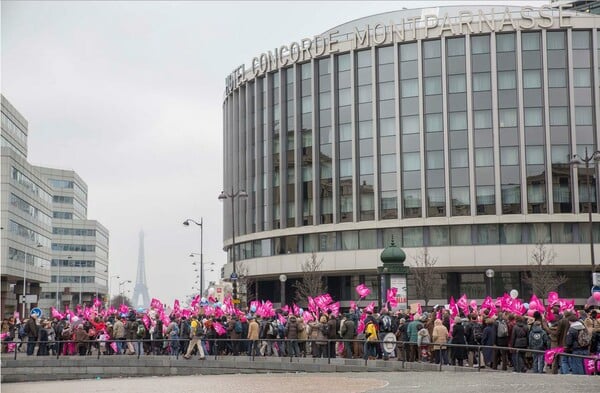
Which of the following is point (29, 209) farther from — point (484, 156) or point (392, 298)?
point (392, 298)

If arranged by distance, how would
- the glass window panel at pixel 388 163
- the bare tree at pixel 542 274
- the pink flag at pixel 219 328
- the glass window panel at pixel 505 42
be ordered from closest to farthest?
the pink flag at pixel 219 328, the bare tree at pixel 542 274, the glass window panel at pixel 505 42, the glass window panel at pixel 388 163

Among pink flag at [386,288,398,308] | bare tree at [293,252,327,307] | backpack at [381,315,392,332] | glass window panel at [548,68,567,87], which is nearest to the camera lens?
backpack at [381,315,392,332]

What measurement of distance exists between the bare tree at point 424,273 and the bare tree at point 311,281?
729 centimetres

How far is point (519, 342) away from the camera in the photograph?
2267 cm

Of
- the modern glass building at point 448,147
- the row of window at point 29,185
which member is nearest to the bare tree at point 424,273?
the modern glass building at point 448,147

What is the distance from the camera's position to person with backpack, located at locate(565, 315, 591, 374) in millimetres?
20062

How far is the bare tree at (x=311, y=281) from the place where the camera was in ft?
229

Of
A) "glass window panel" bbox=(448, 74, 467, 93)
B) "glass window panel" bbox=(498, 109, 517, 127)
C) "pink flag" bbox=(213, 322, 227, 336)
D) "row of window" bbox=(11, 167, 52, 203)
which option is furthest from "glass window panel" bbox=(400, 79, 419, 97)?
"pink flag" bbox=(213, 322, 227, 336)

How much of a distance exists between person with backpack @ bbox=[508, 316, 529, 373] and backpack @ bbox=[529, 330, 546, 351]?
51 cm

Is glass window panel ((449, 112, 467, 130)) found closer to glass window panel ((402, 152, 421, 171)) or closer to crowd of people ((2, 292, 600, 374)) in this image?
glass window panel ((402, 152, 421, 171))

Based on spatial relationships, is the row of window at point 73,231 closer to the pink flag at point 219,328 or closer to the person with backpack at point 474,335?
the pink flag at point 219,328

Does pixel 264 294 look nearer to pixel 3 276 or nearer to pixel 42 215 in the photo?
pixel 3 276

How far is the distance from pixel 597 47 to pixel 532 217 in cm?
1344

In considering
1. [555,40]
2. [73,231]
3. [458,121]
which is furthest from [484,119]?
[73,231]
